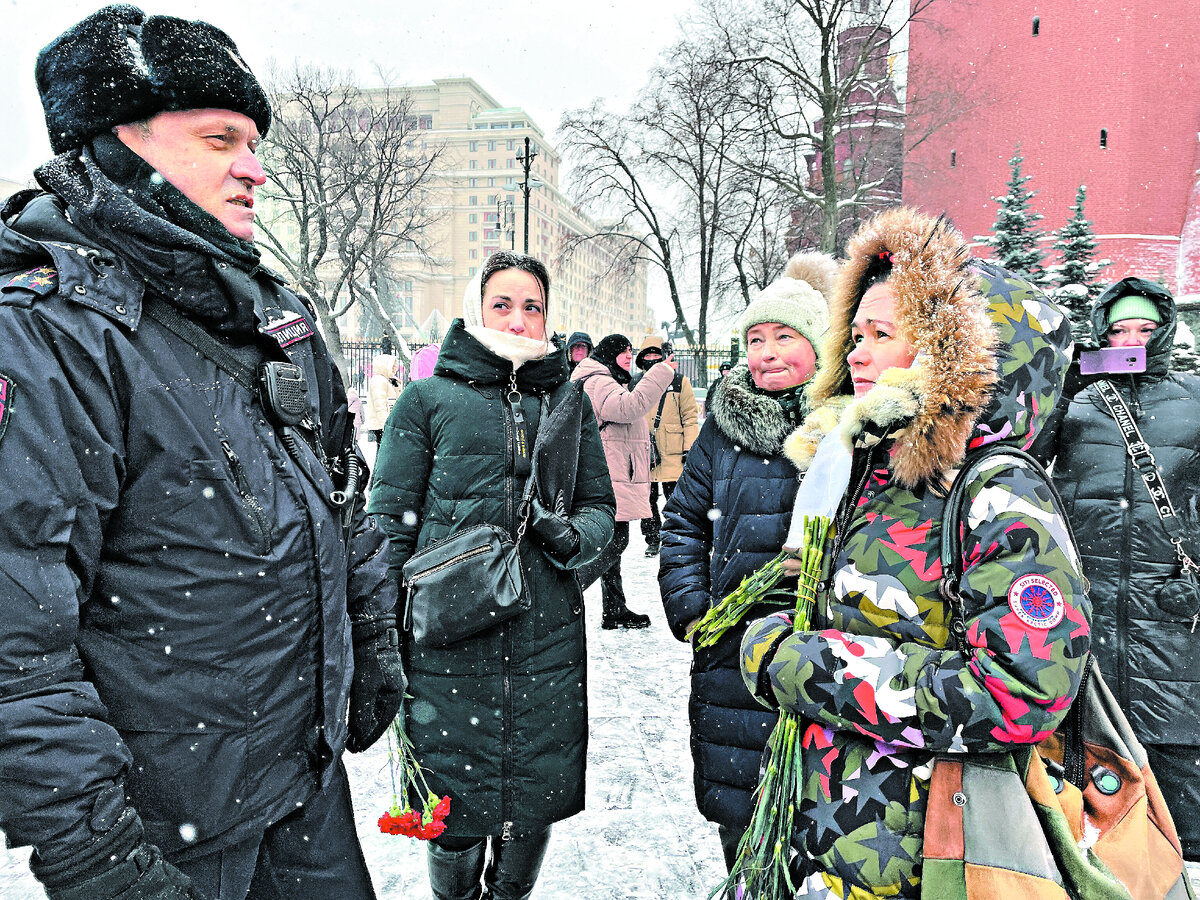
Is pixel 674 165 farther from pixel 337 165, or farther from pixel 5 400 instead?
pixel 5 400

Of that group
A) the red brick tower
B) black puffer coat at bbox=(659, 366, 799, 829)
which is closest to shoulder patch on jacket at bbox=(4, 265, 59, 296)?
black puffer coat at bbox=(659, 366, 799, 829)

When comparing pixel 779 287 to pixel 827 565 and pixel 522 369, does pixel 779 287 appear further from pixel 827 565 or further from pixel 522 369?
pixel 827 565

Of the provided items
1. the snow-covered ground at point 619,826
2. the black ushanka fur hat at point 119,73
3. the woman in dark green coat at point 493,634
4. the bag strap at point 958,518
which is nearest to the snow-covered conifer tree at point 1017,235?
the snow-covered ground at point 619,826

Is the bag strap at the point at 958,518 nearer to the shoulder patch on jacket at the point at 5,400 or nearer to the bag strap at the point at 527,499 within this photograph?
the bag strap at the point at 527,499

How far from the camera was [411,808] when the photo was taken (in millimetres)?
2576

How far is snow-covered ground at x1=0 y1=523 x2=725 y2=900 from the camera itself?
3.05 meters

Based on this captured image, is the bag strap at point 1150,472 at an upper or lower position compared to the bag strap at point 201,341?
lower

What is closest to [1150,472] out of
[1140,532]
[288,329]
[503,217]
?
[1140,532]

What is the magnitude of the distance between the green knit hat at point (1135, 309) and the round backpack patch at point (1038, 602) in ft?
8.97

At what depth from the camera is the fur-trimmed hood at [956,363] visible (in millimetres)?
1485

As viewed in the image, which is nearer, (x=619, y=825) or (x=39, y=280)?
(x=39, y=280)

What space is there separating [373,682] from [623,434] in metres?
5.28

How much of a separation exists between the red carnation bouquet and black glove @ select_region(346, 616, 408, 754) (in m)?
0.52

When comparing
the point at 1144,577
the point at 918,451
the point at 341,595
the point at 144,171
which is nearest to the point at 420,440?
the point at 341,595
